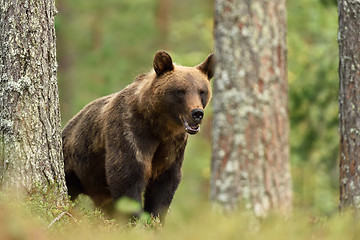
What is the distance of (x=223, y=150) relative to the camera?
6.32 m

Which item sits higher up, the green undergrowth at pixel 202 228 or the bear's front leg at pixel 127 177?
the green undergrowth at pixel 202 228

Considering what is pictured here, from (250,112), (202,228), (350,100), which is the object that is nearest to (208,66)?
(250,112)

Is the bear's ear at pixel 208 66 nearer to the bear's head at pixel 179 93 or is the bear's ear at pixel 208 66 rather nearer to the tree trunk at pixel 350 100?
the bear's head at pixel 179 93

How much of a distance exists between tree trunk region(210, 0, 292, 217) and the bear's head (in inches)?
15.1

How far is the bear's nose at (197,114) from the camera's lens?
6.62 metres

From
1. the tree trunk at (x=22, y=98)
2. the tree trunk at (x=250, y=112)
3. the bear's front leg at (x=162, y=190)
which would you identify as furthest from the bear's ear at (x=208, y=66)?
the tree trunk at (x=22, y=98)

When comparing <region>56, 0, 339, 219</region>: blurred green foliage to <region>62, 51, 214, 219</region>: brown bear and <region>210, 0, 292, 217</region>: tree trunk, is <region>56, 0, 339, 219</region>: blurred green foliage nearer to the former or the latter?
<region>62, 51, 214, 219</region>: brown bear

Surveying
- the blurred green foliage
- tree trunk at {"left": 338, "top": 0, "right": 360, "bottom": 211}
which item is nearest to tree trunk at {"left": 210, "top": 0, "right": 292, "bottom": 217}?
tree trunk at {"left": 338, "top": 0, "right": 360, "bottom": 211}

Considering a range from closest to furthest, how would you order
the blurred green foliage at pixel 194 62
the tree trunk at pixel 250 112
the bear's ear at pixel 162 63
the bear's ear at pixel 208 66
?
the tree trunk at pixel 250 112 < the bear's ear at pixel 162 63 < the bear's ear at pixel 208 66 < the blurred green foliage at pixel 194 62

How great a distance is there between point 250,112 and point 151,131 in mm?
1360

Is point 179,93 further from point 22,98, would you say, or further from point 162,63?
point 22,98

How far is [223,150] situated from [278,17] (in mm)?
1569

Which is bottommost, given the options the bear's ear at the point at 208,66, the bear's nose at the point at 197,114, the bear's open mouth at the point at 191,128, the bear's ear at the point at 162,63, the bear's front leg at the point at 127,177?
the bear's front leg at the point at 127,177

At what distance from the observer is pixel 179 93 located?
22.7 feet
